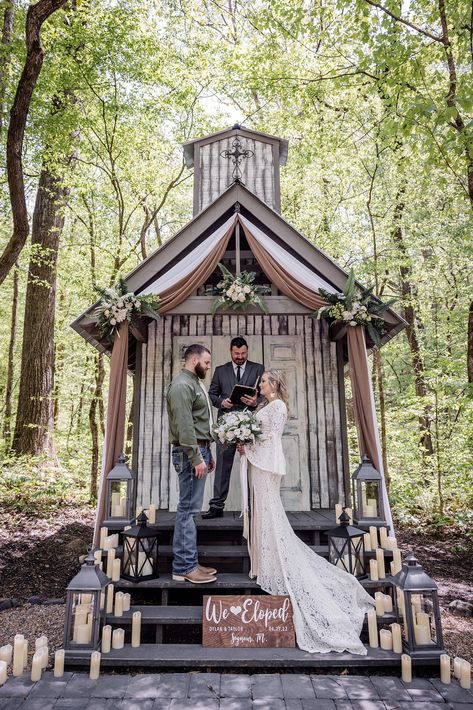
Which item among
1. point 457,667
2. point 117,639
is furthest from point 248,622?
point 457,667

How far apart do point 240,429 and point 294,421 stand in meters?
2.49

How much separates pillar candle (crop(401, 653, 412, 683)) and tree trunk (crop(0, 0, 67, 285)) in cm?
599

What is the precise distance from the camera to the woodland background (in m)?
7.45

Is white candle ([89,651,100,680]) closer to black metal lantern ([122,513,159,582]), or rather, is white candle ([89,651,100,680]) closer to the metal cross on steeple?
black metal lantern ([122,513,159,582])

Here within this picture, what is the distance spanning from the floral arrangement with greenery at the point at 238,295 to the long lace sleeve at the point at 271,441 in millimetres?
1818

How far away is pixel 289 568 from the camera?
3.83 metres

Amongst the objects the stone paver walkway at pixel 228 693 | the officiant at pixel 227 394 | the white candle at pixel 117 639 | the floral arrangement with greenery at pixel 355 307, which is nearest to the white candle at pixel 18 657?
the stone paver walkway at pixel 228 693

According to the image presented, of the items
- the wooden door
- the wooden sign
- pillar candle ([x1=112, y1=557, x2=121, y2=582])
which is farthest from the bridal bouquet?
the wooden door

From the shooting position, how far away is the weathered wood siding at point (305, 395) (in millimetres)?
6328

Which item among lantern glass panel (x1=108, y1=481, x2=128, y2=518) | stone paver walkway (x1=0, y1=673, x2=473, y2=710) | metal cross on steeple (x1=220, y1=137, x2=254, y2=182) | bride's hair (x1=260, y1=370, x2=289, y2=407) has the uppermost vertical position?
metal cross on steeple (x1=220, y1=137, x2=254, y2=182)

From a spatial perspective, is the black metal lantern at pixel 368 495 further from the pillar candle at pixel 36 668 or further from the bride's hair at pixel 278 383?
the pillar candle at pixel 36 668

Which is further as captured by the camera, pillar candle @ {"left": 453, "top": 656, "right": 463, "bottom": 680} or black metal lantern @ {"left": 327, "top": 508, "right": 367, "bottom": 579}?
black metal lantern @ {"left": 327, "top": 508, "right": 367, "bottom": 579}

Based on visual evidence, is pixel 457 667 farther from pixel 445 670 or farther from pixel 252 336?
pixel 252 336

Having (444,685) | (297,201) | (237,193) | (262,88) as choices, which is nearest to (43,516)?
(237,193)
